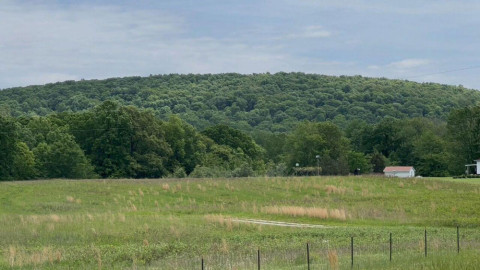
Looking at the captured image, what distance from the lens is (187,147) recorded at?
11012cm

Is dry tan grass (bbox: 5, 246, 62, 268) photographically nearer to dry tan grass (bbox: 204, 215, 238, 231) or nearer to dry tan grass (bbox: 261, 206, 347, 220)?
dry tan grass (bbox: 204, 215, 238, 231)

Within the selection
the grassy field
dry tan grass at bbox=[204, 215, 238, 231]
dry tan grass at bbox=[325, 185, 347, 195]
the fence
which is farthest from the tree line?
the fence

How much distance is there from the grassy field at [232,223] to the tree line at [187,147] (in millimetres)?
31187

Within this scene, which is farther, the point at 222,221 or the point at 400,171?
the point at 400,171

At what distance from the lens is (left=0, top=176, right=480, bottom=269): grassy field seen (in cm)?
2409

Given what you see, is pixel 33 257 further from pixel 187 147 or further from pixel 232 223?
pixel 187 147

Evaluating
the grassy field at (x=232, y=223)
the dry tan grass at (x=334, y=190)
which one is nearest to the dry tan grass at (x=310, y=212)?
the grassy field at (x=232, y=223)

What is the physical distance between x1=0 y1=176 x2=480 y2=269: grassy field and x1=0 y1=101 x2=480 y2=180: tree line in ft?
102

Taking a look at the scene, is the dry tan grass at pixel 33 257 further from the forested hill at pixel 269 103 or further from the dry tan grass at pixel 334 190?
the forested hill at pixel 269 103

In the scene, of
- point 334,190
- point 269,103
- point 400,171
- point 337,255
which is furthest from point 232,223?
point 269,103

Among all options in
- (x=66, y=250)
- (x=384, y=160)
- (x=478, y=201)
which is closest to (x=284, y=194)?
(x=478, y=201)

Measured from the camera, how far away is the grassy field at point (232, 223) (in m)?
24.1

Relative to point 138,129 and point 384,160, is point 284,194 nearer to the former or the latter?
point 138,129

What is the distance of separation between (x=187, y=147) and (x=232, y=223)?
7399cm
